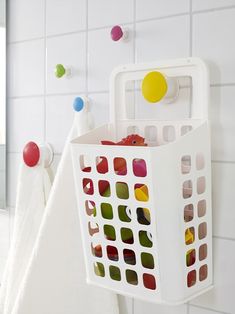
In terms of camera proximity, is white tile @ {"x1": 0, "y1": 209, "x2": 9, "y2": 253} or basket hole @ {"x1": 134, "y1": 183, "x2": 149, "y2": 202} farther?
white tile @ {"x1": 0, "y1": 209, "x2": 9, "y2": 253}

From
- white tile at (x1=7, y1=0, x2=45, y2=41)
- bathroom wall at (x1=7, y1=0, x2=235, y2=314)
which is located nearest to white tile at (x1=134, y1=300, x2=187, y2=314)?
bathroom wall at (x1=7, y1=0, x2=235, y2=314)

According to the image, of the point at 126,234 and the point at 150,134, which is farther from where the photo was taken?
the point at 150,134

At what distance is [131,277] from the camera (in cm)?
90

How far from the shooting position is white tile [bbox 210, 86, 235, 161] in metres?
0.90

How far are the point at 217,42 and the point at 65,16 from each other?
47 cm

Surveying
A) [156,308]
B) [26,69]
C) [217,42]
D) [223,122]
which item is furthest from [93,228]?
[26,69]

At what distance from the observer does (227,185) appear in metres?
0.91

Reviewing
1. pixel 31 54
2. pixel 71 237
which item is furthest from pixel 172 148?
pixel 31 54

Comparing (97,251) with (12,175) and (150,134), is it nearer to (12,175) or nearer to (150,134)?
(150,134)

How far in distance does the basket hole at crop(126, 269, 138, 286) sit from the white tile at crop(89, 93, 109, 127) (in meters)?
0.38

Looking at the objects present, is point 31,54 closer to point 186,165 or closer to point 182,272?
point 186,165

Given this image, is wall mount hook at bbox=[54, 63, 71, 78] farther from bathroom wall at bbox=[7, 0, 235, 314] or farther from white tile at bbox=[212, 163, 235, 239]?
white tile at bbox=[212, 163, 235, 239]

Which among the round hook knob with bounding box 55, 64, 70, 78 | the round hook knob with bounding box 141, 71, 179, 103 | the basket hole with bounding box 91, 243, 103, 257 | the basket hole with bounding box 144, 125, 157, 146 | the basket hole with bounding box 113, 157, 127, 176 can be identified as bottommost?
the basket hole with bounding box 91, 243, 103, 257

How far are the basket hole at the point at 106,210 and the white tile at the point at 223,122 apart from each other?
0.24 meters
